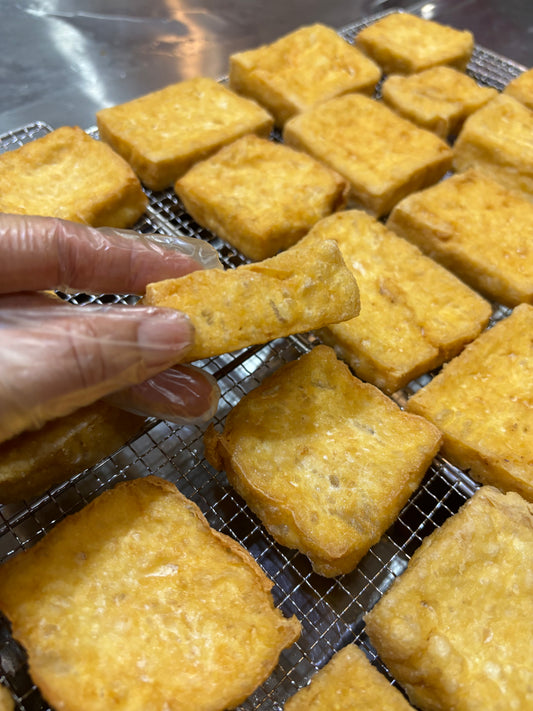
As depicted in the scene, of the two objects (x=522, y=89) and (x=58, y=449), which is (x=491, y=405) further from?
(x=522, y=89)

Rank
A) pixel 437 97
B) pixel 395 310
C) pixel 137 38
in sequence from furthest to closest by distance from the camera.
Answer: pixel 137 38, pixel 437 97, pixel 395 310

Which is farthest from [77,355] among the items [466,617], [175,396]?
[466,617]

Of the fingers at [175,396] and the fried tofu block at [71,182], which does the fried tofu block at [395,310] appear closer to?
the fingers at [175,396]

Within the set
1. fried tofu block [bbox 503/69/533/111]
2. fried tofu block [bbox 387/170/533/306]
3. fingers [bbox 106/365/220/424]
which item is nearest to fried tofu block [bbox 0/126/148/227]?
fingers [bbox 106/365/220/424]

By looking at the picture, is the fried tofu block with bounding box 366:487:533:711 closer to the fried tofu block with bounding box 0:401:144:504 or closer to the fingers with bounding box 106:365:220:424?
the fingers with bounding box 106:365:220:424

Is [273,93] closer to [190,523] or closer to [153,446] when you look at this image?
[153,446]

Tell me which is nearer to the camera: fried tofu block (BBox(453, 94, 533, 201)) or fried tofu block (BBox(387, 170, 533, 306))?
fried tofu block (BBox(387, 170, 533, 306))
